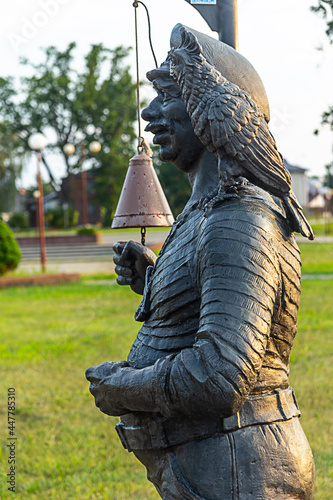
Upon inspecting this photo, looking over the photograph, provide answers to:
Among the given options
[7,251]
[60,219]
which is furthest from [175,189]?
[7,251]

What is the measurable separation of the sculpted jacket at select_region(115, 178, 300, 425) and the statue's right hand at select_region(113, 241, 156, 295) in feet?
1.16

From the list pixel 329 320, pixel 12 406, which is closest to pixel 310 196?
pixel 329 320

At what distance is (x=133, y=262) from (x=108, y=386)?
700 mm

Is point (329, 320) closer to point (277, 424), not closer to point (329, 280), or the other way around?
point (329, 280)

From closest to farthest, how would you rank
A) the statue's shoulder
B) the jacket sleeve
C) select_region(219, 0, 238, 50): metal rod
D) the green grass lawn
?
the jacket sleeve < the statue's shoulder < select_region(219, 0, 238, 50): metal rod < the green grass lawn

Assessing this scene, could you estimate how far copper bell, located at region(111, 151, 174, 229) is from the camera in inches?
102

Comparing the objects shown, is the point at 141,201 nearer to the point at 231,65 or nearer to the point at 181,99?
the point at 181,99

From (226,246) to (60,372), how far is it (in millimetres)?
5816

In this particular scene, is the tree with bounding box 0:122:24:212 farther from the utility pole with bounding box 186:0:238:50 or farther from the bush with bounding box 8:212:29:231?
the utility pole with bounding box 186:0:238:50

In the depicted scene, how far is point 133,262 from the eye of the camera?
251 centimetres

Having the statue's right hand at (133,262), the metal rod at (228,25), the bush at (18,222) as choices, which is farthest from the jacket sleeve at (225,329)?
the bush at (18,222)

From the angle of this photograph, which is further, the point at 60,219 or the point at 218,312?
the point at 60,219

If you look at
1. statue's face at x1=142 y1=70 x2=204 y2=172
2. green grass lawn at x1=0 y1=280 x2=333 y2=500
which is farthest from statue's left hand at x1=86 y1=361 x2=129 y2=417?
green grass lawn at x1=0 y1=280 x2=333 y2=500

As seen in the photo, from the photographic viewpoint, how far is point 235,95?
6.14 ft
